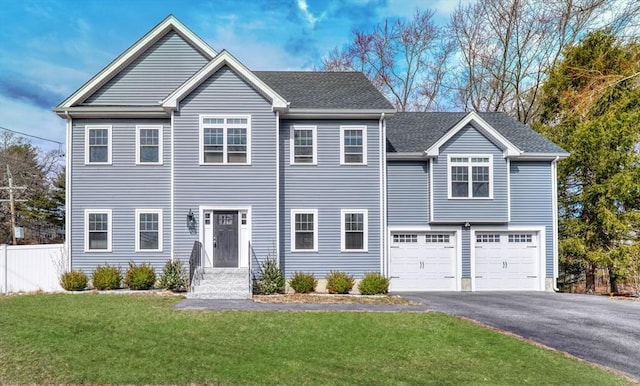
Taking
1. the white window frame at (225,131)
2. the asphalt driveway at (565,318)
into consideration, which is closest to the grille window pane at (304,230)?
the white window frame at (225,131)

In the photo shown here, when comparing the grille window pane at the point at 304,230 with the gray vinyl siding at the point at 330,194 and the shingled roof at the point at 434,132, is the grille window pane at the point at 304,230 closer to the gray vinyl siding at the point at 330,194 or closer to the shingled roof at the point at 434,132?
the gray vinyl siding at the point at 330,194

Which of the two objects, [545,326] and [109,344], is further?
[545,326]

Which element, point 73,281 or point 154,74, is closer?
point 73,281

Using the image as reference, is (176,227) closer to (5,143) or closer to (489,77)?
(489,77)

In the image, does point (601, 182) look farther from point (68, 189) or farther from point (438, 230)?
point (68, 189)

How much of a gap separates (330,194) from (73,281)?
9.31 m

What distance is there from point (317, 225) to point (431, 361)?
8.25 meters

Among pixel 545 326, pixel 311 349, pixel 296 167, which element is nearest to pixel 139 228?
pixel 296 167

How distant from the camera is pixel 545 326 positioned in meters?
9.72

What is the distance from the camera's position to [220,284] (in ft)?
42.9

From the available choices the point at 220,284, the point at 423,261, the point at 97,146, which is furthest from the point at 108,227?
the point at 423,261

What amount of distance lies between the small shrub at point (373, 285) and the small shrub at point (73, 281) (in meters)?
9.45

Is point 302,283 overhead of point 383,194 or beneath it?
beneath

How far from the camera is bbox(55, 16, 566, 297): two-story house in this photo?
14.2 m
